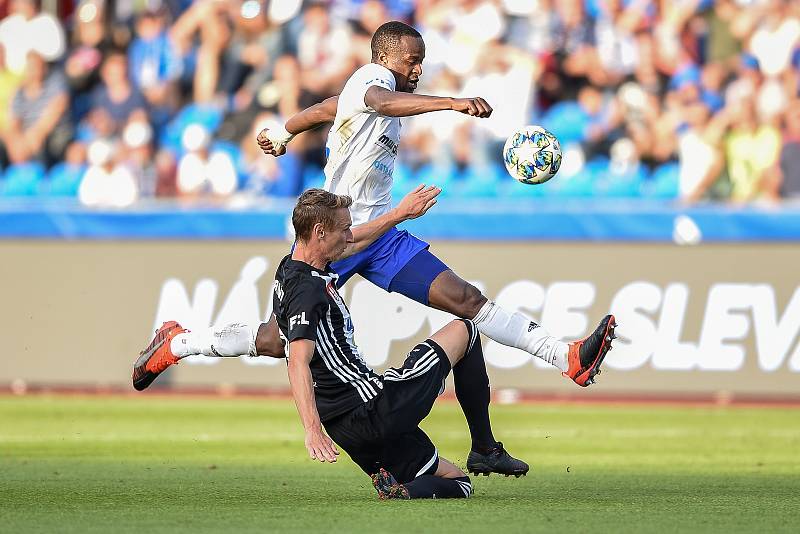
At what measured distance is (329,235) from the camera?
24.1 ft

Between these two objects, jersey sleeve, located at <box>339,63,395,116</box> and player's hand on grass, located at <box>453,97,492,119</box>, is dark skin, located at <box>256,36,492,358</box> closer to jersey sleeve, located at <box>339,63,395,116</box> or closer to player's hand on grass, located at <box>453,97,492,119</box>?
jersey sleeve, located at <box>339,63,395,116</box>

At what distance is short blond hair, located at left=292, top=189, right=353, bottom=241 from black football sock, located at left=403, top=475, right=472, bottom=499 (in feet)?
4.62

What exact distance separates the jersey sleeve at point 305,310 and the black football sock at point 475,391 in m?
1.17

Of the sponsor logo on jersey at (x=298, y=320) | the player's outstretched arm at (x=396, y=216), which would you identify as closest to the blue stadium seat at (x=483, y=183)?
the player's outstretched arm at (x=396, y=216)

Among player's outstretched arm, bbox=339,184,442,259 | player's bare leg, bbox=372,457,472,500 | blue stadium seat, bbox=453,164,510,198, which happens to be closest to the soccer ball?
player's outstretched arm, bbox=339,184,442,259

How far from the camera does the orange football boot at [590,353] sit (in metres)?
7.97

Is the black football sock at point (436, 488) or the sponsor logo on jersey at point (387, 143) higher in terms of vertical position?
the sponsor logo on jersey at point (387, 143)

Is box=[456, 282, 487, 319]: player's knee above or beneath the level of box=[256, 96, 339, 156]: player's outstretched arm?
beneath

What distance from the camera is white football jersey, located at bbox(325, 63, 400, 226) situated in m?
8.72

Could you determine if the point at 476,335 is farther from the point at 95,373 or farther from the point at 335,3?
the point at 335,3

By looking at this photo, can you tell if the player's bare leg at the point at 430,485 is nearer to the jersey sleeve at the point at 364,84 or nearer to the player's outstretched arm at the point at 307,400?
the player's outstretched arm at the point at 307,400

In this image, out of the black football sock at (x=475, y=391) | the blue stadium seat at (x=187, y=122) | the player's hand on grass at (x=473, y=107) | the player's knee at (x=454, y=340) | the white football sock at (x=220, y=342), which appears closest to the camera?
the player's hand on grass at (x=473, y=107)

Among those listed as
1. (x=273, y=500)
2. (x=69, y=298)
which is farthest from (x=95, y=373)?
(x=273, y=500)

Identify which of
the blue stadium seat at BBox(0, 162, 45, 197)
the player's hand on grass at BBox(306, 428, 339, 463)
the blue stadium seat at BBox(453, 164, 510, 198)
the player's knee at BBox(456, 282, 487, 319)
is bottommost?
the player's hand on grass at BBox(306, 428, 339, 463)
